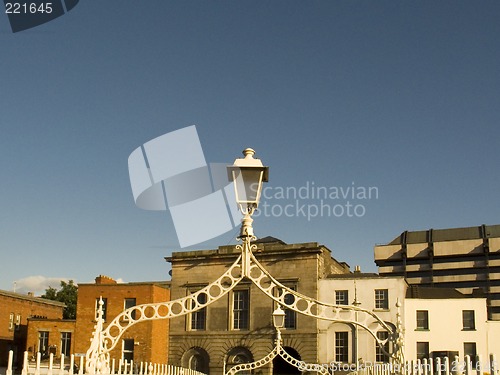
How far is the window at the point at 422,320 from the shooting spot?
3984cm

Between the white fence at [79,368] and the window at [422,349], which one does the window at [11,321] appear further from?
the window at [422,349]

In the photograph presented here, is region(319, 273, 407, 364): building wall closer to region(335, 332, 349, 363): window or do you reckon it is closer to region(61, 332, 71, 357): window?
region(335, 332, 349, 363): window

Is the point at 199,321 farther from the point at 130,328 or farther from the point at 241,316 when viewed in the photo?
the point at 130,328

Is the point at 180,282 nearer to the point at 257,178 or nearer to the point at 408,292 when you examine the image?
the point at 408,292

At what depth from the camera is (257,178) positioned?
12023 mm

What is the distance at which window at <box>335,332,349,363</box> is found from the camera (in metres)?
40.1

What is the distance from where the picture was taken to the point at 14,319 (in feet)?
169

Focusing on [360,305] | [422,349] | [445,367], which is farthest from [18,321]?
[445,367]

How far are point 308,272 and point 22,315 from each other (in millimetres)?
23437

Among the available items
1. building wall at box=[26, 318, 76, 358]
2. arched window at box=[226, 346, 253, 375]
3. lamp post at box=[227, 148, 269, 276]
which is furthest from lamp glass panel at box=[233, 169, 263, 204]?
building wall at box=[26, 318, 76, 358]

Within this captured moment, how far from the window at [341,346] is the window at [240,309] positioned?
5.72 metres

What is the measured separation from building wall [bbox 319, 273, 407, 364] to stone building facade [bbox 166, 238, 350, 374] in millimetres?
570

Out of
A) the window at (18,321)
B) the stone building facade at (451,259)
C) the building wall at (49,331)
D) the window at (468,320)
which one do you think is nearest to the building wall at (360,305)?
the window at (468,320)

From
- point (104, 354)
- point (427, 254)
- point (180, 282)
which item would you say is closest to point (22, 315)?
point (180, 282)
